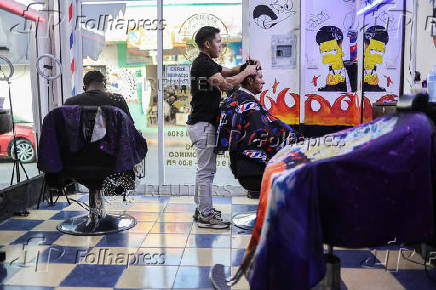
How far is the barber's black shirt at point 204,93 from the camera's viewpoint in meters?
3.04

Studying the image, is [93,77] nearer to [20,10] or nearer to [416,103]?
[20,10]

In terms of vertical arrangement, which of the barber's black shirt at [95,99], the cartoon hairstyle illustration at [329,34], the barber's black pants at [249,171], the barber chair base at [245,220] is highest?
the cartoon hairstyle illustration at [329,34]

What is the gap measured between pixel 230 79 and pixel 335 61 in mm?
1424

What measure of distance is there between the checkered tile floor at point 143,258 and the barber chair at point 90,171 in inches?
4.3

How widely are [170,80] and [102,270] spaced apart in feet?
7.30

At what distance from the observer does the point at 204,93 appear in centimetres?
309

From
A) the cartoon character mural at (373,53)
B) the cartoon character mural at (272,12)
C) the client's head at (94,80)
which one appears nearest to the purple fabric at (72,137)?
the client's head at (94,80)

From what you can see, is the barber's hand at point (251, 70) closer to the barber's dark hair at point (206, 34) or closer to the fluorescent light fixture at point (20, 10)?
the barber's dark hair at point (206, 34)

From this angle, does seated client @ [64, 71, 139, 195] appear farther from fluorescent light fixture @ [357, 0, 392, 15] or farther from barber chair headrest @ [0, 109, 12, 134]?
fluorescent light fixture @ [357, 0, 392, 15]

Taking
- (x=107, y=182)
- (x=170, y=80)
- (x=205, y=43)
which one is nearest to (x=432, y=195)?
(x=205, y=43)

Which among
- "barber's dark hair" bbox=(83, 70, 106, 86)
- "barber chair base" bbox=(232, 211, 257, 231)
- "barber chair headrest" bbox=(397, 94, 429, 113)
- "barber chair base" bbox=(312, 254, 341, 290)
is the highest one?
"barber's dark hair" bbox=(83, 70, 106, 86)

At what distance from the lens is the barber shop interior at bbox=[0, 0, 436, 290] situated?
4.74 feet

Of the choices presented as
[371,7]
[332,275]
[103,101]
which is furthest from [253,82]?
[332,275]

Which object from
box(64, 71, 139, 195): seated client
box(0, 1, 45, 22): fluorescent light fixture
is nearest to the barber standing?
box(64, 71, 139, 195): seated client
